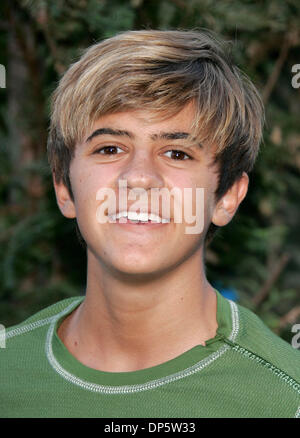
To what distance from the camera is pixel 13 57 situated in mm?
4816

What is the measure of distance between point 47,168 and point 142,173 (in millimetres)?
1986

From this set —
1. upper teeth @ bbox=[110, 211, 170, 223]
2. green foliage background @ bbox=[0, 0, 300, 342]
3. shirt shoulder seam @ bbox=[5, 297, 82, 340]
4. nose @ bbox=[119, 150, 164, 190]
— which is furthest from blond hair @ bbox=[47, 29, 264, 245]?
green foliage background @ bbox=[0, 0, 300, 342]

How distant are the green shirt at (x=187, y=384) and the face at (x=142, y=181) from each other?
29 cm

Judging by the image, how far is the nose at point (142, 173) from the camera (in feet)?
7.47

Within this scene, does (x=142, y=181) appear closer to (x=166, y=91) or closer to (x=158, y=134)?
(x=158, y=134)

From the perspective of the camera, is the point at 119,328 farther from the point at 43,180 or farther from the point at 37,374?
the point at 43,180

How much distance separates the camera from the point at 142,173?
229 cm

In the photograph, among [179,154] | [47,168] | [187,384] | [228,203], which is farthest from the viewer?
[47,168]

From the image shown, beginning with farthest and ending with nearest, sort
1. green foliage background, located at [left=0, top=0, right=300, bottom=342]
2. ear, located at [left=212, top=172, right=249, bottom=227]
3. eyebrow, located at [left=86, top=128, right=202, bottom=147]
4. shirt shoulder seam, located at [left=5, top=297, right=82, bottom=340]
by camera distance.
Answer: green foliage background, located at [left=0, top=0, right=300, bottom=342]
shirt shoulder seam, located at [left=5, top=297, right=82, bottom=340]
ear, located at [left=212, top=172, right=249, bottom=227]
eyebrow, located at [left=86, top=128, right=202, bottom=147]

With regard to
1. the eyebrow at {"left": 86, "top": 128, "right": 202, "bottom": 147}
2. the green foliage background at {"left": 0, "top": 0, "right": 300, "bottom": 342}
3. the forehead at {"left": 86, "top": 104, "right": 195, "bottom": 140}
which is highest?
the forehead at {"left": 86, "top": 104, "right": 195, "bottom": 140}

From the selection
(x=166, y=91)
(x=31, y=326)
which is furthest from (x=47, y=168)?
(x=166, y=91)

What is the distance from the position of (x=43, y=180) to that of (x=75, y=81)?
6.31ft

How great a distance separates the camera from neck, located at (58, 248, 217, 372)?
2398mm

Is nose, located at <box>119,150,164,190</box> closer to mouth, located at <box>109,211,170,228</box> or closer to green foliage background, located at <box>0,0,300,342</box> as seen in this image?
mouth, located at <box>109,211,170,228</box>
